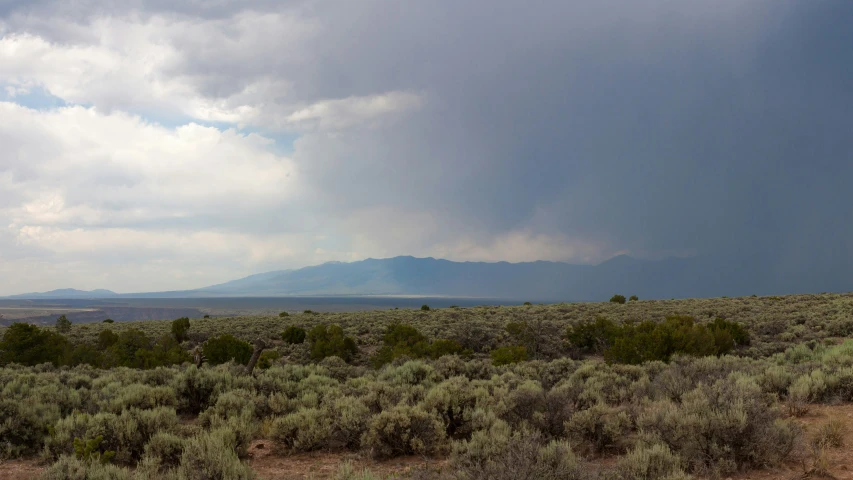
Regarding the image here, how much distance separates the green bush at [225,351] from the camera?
21.5 meters

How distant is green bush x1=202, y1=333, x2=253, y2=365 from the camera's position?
2151 centimetres

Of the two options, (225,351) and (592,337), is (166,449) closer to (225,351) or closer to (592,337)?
(225,351)

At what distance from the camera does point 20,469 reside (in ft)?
22.2

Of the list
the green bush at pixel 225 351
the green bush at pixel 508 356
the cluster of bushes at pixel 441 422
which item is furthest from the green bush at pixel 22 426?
the green bush at pixel 225 351

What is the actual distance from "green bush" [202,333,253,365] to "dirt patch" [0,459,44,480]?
1449cm

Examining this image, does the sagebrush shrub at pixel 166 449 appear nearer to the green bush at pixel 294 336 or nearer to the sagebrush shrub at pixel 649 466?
the sagebrush shrub at pixel 649 466

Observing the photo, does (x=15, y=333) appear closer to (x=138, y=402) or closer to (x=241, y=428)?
(x=138, y=402)

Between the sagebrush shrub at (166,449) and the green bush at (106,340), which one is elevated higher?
the sagebrush shrub at (166,449)

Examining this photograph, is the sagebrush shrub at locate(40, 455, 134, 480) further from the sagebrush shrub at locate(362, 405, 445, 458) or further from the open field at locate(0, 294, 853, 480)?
the sagebrush shrub at locate(362, 405, 445, 458)

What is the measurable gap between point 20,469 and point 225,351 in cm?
1545

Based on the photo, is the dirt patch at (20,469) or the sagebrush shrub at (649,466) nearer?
the sagebrush shrub at (649,466)

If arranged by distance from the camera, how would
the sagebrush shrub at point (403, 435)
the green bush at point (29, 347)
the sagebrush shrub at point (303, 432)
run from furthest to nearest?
the green bush at point (29, 347) < the sagebrush shrub at point (303, 432) < the sagebrush shrub at point (403, 435)

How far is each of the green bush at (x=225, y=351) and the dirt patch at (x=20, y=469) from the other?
14.5 meters

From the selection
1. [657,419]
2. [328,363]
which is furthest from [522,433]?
[328,363]
